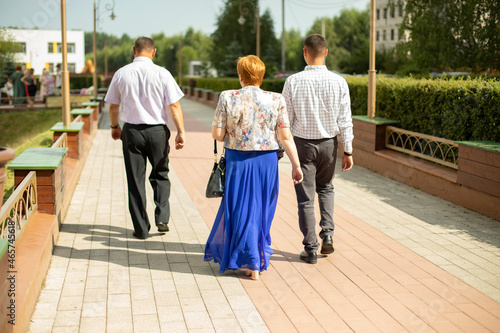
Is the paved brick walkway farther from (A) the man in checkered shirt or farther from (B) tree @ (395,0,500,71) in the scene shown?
(B) tree @ (395,0,500,71)

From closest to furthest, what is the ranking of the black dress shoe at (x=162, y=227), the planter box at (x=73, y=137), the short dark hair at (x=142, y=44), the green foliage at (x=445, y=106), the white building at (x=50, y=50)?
the short dark hair at (x=142, y=44) → the black dress shoe at (x=162, y=227) → the green foliage at (x=445, y=106) → the planter box at (x=73, y=137) → the white building at (x=50, y=50)

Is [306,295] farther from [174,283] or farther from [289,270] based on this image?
[174,283]

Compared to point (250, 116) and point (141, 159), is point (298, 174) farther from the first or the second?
point (141, 159)

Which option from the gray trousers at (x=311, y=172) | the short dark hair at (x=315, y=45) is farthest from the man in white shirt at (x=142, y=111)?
the short dark hair at (x=315, y=45)

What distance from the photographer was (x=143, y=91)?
6156 mm

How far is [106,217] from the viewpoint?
7.43m

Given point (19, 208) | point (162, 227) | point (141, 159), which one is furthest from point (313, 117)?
point (19, 208)

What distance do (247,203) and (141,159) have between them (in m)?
1.61

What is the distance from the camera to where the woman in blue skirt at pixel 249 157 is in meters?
5.03

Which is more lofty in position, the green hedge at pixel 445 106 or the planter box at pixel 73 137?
the green hedge at pixel 445 106

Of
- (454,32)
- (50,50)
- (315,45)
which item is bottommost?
(315,45)

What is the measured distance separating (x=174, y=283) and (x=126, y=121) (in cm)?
187

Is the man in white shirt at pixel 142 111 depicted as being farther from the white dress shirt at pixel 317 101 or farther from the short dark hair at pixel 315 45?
the short dark hair at pixel 315 45

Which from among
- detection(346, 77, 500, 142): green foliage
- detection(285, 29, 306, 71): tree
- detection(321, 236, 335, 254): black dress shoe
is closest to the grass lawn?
detection(346, 77, 500, 142): green foliage
